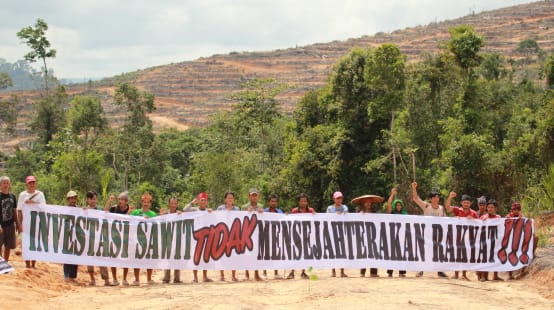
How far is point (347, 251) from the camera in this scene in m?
13.1

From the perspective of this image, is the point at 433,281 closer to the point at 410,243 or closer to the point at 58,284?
the point at 410,243

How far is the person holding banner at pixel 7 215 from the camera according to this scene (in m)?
12.3

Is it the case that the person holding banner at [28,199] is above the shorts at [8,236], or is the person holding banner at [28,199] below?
above

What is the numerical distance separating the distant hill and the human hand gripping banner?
313 ft

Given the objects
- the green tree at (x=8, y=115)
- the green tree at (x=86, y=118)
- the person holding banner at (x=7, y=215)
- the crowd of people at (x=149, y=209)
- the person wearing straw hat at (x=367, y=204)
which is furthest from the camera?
the green tree at (x=8, y=115)

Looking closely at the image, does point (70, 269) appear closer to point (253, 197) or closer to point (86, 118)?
point (253, 197)

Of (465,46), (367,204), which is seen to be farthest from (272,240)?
(465,46)

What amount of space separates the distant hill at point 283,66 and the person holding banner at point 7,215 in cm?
9604

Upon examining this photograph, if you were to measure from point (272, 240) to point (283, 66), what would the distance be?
131557mm

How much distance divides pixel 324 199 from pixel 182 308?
918 inches

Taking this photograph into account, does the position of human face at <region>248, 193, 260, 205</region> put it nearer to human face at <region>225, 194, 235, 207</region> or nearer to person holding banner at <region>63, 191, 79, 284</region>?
human face at <region>225, 194, 235, 207</region>

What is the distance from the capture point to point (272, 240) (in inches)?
512

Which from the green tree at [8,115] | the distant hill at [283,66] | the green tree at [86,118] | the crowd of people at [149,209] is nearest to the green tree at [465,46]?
the crowd of people at [149,209]

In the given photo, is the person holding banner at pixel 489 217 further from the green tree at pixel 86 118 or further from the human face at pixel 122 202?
the green tree at pixel 86 118
